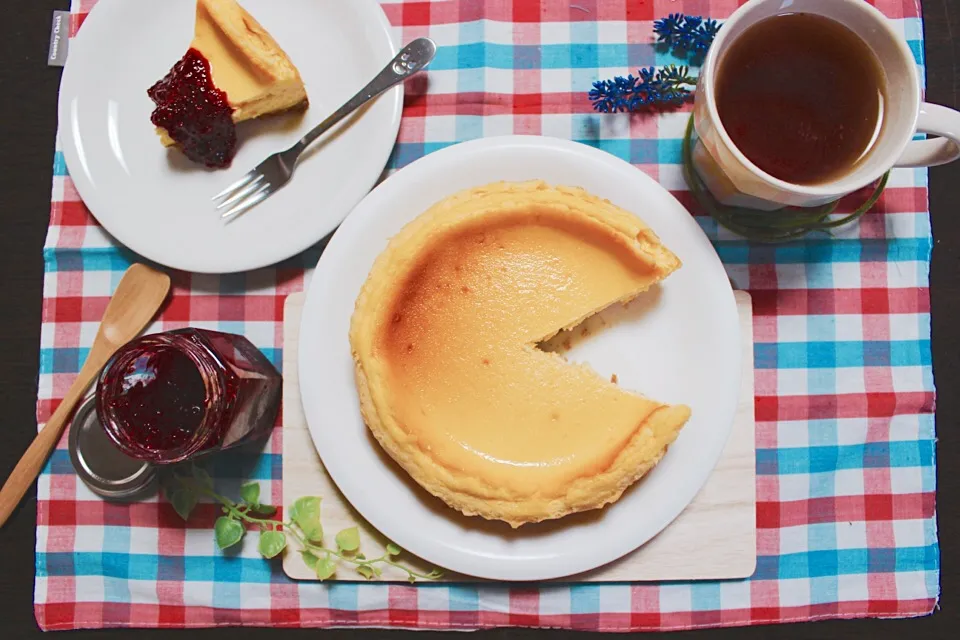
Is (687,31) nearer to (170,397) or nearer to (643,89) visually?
(643,89)

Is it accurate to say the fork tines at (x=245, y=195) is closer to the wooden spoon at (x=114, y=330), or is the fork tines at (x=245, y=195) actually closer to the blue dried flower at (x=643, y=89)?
→ the wooden spoon at (x=114, y=330)

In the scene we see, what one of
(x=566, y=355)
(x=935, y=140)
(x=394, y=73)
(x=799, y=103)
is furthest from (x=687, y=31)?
(x=566, y=355)

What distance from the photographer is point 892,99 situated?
154cm

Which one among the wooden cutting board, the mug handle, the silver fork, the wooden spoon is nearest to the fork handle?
the silver fork

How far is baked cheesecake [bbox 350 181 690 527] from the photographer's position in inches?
62.9

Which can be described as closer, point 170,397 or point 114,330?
point 170,397

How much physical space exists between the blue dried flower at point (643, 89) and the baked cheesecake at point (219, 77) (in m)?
0.75

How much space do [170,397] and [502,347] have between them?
0.72 metres

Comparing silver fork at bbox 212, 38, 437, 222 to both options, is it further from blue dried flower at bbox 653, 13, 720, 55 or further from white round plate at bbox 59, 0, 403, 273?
blue dried flower at bbox 653, 13, 720, 55

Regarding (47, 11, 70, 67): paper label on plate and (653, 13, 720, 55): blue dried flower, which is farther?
(47, 11, 70, 67): paper label on plate

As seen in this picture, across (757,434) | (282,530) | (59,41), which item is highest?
(59,41)

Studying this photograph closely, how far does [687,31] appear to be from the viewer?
72.9 inches

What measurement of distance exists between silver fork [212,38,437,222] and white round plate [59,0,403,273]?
23 millimetres

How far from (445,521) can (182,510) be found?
0.68m
